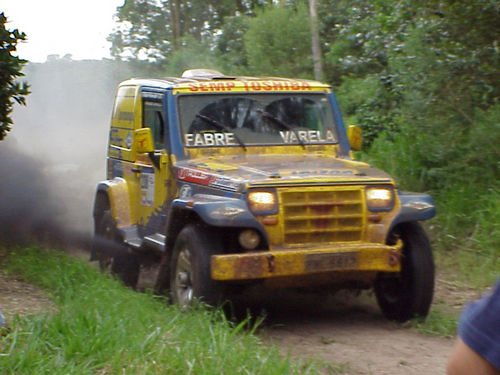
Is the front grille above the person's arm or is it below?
below

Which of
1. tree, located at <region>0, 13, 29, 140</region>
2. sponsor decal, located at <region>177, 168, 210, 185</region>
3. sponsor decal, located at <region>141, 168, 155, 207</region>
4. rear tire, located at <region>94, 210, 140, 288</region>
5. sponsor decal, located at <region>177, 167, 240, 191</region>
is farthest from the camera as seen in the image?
rear tire, located at <region>94, 210, 140, 288</region>

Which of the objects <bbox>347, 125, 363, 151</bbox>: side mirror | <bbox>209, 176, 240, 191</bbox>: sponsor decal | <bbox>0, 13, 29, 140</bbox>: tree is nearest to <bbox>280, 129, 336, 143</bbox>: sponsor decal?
<bbox>347, 125, 363, 151</bbox>: side mirror

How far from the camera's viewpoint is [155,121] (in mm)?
7320

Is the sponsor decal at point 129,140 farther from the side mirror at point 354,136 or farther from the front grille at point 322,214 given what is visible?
the front grille at point 322,214

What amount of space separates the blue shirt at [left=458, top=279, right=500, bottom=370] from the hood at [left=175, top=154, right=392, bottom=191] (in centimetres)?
435

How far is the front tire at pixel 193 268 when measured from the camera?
18.9 feet

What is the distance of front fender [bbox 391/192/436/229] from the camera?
6008 mm

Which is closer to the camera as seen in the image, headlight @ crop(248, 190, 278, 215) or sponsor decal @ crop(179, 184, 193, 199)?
headlight @ crop(248, 190, 278, 215)

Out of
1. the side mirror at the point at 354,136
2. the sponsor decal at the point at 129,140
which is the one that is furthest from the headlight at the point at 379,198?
the sponsor decal at the point at 129,140

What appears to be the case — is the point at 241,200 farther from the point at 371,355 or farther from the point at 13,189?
the point at 13,189

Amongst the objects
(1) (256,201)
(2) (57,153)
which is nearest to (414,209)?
(1) (256,201)

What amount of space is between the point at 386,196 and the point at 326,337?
3.63ft

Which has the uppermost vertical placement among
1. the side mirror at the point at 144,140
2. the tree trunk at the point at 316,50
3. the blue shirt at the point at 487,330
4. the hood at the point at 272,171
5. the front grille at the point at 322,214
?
the tree trunk at the point at 316,50

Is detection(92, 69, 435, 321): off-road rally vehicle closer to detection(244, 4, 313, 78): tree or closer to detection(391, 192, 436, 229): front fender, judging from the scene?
detection(391, 192, 436, 229): front fender
